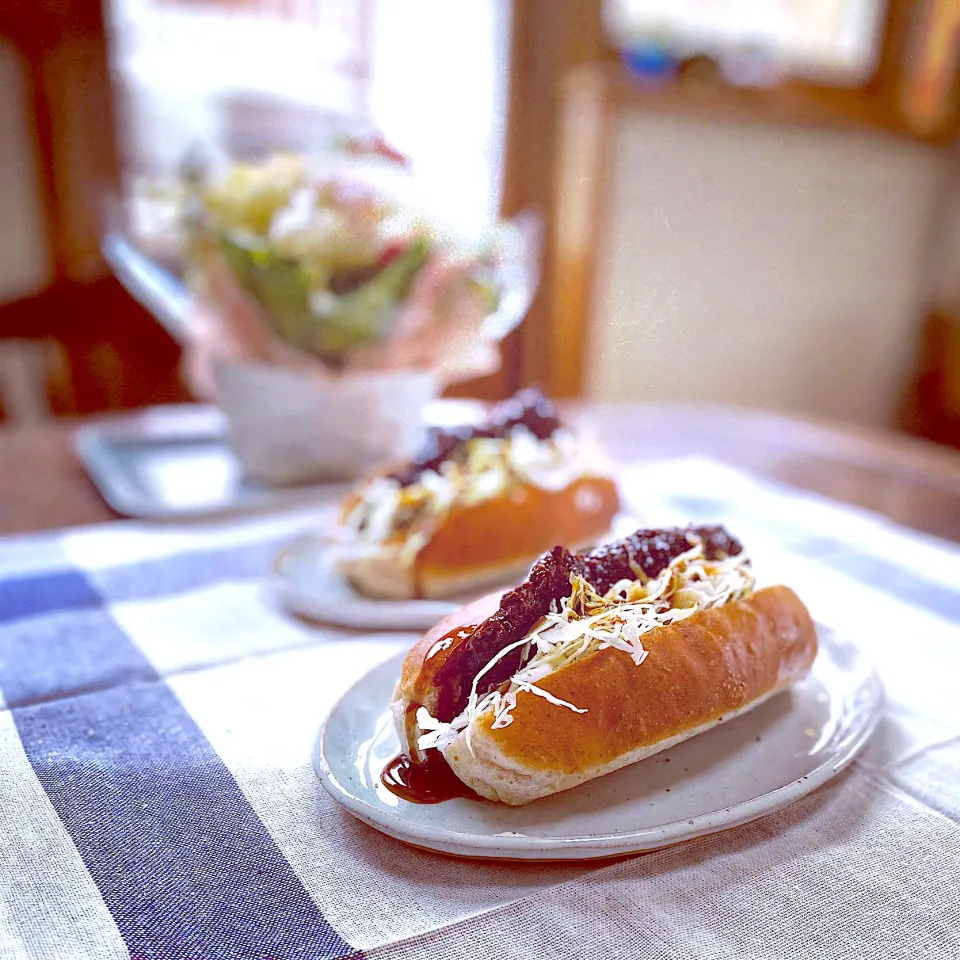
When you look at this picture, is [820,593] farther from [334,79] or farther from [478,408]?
[334,79]

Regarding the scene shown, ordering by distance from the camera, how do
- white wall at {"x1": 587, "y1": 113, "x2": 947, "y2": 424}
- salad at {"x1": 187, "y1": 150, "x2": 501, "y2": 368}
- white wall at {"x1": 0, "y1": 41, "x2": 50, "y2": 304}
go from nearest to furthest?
1. salad at {"x1": 187, "y1": 150, "x2": 501, "y2": 368}
2. white wall at {"x1": 0, "y1": 41, "x2": 50, "y2": 304}
3. white wall at {"x1": 587, "y1": 113, "x2": 947, "y2": 424}

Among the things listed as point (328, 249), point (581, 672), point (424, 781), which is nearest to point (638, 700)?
point (581, 672)

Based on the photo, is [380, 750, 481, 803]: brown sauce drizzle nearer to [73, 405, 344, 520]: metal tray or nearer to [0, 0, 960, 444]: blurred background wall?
[73, 405, 344, 520]: metal tray

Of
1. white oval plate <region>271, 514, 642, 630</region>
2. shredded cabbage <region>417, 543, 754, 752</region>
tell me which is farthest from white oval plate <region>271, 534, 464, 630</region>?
shredded cabbage <region>417, 543, 754, 752</region>

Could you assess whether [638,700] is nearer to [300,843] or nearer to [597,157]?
[300,843]

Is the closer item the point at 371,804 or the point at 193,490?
the point at 371,804

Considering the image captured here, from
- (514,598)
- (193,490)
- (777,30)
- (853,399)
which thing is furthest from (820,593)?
(853,399)

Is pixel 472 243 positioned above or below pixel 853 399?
above
